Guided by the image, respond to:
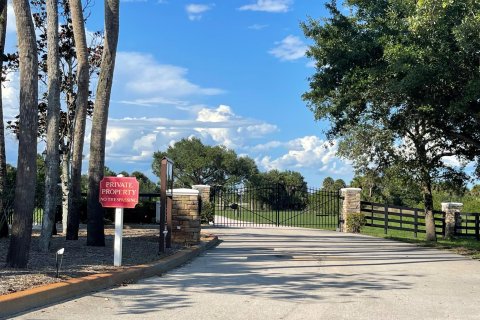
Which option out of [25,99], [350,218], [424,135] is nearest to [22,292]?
[25,99]

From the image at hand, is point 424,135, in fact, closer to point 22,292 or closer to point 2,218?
point 2,218

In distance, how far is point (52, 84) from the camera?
36.8 feet

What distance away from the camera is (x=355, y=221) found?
2458cm

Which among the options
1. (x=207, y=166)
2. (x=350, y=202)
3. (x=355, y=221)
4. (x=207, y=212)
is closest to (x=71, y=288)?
(x=355, y=221)

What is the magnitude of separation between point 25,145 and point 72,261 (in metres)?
2.36

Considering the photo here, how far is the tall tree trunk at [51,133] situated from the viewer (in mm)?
10938

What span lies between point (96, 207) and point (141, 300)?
602 cm

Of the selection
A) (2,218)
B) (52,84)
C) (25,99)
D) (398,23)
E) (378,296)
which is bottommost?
(378,296)

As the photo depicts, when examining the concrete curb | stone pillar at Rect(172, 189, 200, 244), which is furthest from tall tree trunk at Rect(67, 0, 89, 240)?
the concrete curb

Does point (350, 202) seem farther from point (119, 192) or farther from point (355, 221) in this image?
point (119, 192)

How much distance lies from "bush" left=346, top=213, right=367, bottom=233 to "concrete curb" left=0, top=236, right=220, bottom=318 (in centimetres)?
1472

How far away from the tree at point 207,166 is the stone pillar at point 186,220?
48.1 metres

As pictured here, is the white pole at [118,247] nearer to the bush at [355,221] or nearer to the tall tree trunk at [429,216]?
the tall tree trunk at [429,216]

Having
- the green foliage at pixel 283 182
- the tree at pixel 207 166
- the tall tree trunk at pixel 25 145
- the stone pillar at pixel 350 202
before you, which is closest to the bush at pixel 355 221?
the stone pillar at pixel 350 202
